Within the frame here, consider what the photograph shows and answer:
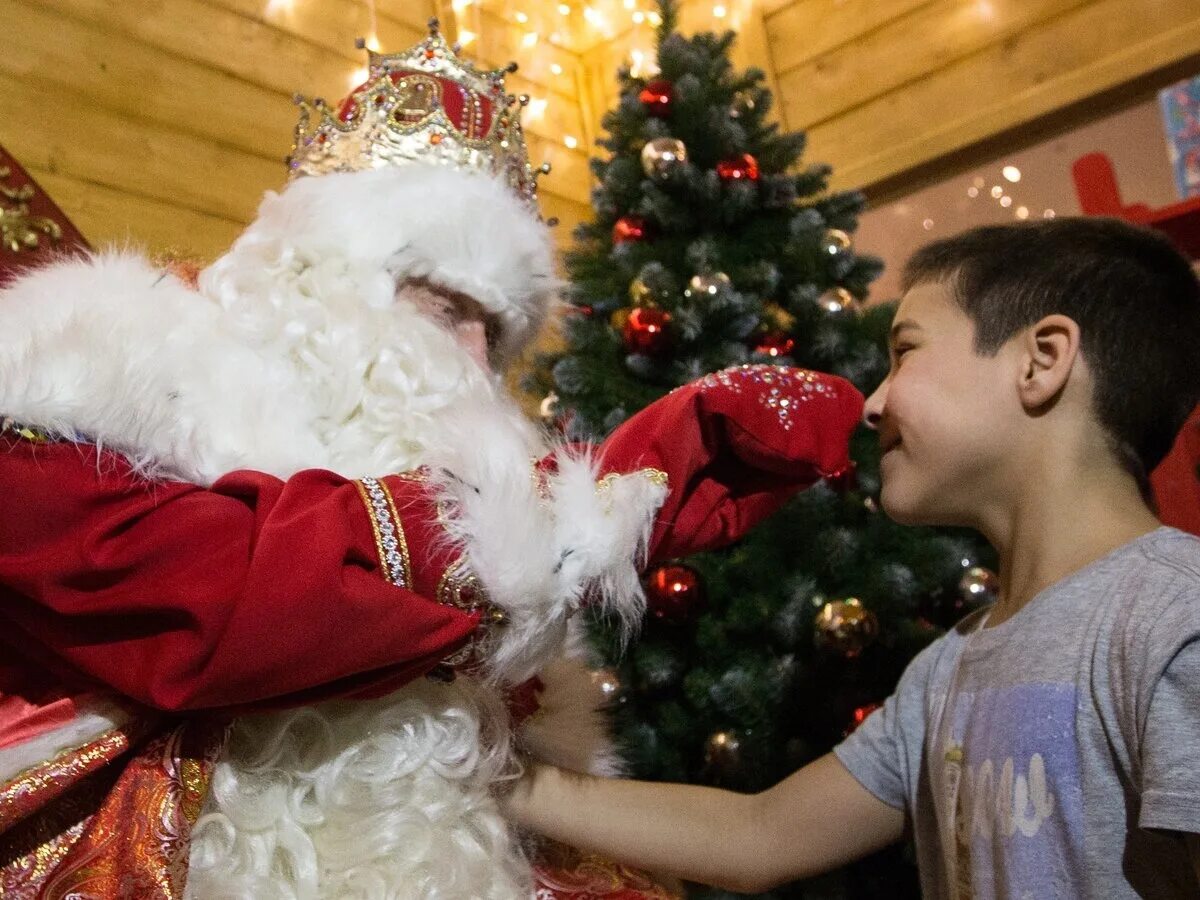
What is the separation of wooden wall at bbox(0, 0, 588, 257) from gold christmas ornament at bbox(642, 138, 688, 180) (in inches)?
33.0

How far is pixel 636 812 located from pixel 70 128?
1745mm

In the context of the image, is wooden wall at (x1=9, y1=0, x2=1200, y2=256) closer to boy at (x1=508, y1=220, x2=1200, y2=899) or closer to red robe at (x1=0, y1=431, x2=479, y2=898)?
red robe at (x1=0, y1=431, x2=479, y2=898)

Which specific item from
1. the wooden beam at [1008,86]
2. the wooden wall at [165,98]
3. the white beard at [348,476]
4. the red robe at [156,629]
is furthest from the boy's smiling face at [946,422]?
the wooden beam at [1008,86]

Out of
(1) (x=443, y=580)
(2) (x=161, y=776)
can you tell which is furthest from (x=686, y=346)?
(2) (x=161, y=776)

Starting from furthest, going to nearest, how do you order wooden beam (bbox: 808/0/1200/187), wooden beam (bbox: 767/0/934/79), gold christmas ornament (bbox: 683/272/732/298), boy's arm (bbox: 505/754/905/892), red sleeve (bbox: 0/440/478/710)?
wooden beam (bbox: 767/0/934/79)
wooden beam (bbox: 808/0/1200/187)
gold christmas ornament (bbox: 683/272/732/298)
boy's arm (bbox: 505/754/905/892)
red sleeve (bbox: 0/440/478/710)

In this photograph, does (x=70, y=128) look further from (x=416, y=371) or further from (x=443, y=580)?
(x=443, y=580)

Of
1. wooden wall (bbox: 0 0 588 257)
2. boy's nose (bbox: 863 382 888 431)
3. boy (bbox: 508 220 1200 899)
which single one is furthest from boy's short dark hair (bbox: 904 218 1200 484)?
wooden wall (bbox: 0 0 588 257)

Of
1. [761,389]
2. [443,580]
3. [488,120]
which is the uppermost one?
[488,120]

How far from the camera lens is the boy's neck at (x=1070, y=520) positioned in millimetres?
934

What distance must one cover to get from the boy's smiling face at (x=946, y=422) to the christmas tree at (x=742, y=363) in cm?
52

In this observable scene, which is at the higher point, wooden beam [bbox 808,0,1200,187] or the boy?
wooden beam [bbox 808,0,1200,187]

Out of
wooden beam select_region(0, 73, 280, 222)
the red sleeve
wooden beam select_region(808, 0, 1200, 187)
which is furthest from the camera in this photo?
wooden beam select_region(808, 0, 1200, 187)

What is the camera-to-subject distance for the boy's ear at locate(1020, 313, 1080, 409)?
3.11 ft

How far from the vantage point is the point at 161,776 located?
2.63 feet
